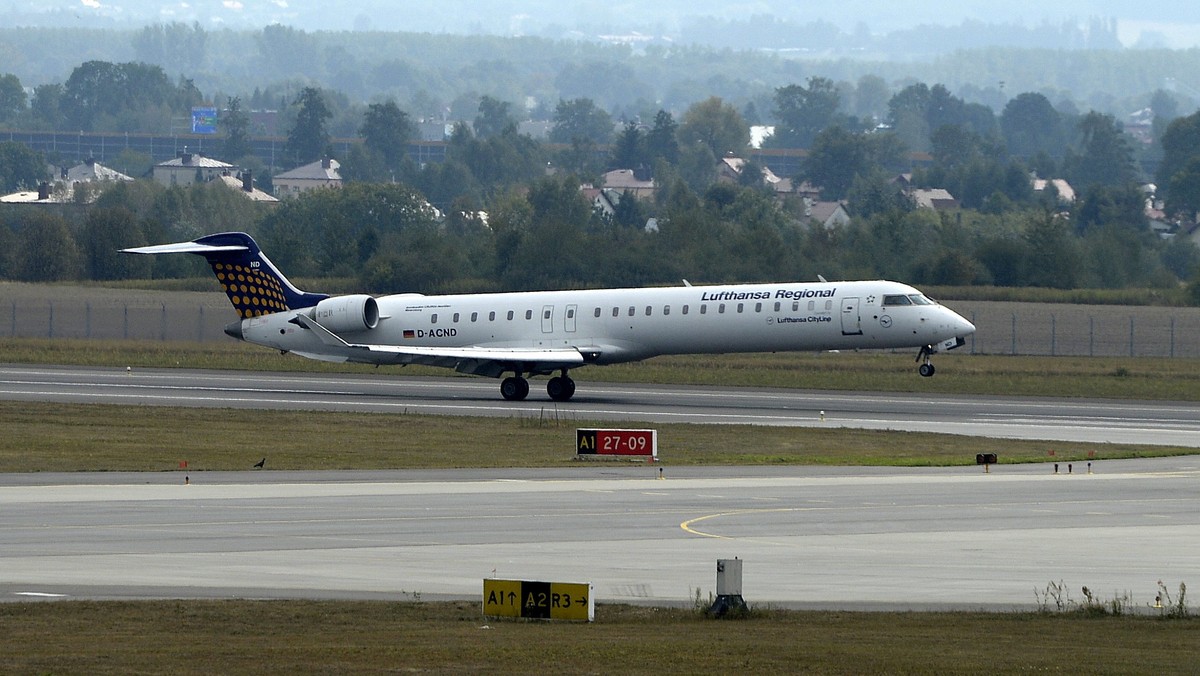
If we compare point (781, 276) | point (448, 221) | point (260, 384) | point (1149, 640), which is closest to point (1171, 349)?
point (781, 276)

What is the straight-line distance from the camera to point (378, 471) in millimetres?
37438

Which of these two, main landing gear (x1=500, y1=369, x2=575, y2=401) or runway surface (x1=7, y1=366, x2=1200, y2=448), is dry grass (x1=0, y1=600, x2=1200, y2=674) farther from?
main landing gear (x1=500, y1=369, x2=575, y2=401)

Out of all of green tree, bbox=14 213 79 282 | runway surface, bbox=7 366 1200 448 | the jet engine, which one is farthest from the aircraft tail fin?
green tree, bbox=14 213 79 282

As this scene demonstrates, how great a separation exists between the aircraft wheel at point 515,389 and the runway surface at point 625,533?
1757cm

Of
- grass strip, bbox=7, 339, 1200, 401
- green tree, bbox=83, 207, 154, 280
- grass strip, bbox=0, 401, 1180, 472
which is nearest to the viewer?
grass strip, bbox=0, 401, 1180, 472

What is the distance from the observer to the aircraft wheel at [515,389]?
56.7 m

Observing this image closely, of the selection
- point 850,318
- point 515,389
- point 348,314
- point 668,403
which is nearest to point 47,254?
point 348,314

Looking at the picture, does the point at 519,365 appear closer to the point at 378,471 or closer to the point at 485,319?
the point at 485,319

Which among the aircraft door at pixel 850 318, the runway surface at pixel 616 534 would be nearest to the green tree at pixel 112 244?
the aircraft door at pixel 850 318

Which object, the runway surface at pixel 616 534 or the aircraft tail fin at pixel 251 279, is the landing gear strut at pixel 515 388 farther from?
the runway surface at pixel 616 534

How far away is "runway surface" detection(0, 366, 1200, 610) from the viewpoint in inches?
870

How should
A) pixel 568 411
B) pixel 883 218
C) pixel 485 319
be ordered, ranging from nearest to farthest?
pixel 568 411
pixel 485 319
pixel 883 218

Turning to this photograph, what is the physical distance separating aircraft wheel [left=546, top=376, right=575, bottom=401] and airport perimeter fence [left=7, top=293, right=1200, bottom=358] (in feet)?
77.8

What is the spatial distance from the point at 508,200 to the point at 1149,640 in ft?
495
